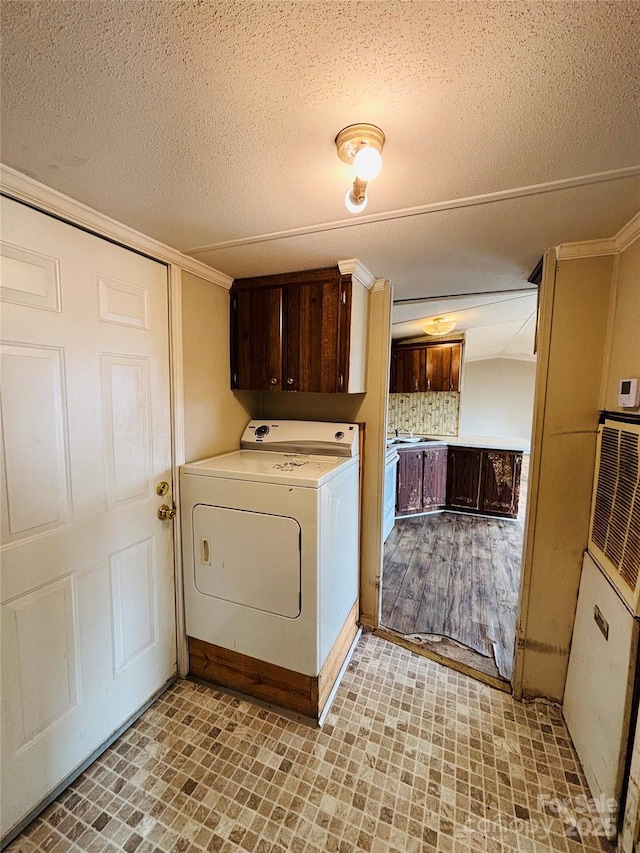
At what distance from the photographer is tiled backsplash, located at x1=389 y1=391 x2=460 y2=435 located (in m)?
5.02

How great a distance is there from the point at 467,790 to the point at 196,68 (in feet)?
7.92

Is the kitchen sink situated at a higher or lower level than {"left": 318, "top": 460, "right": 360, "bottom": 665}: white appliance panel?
higher

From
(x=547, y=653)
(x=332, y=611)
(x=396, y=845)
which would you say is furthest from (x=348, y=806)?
(x=547, y=653)

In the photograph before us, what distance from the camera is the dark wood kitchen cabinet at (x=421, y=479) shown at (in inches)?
171

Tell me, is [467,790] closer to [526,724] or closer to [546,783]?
[546,783]

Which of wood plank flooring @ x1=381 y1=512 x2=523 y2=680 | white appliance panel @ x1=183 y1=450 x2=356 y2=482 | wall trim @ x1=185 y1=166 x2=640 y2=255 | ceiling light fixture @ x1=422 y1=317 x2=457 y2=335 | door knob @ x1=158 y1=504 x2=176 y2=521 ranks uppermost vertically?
ceiling light fixture @ x1=422 y1=317 x2=457 y2=335

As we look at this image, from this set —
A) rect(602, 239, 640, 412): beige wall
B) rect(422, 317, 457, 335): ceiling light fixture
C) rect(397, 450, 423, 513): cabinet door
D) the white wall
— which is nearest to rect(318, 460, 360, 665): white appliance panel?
rect(602, 239, 640, 412): beige wall

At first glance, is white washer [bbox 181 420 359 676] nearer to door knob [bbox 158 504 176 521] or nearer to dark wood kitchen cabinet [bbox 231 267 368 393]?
door knob [bbox 158 504 176 521]

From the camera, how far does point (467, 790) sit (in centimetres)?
135

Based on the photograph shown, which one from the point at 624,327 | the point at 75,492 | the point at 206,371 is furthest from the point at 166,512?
the point at 624,327

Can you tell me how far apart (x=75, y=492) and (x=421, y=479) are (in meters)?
3.84

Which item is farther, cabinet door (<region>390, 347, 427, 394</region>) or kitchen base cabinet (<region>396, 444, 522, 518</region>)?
cabinet door (<region>390, 347, 427, 394</region>)

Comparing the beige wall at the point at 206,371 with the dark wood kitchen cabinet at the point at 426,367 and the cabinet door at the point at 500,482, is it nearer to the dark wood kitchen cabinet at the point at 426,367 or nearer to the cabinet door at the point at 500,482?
the dark wood kitchen cabinet at the point at 426,367

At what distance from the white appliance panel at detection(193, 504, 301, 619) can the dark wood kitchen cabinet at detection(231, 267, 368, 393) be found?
77 centimetres
